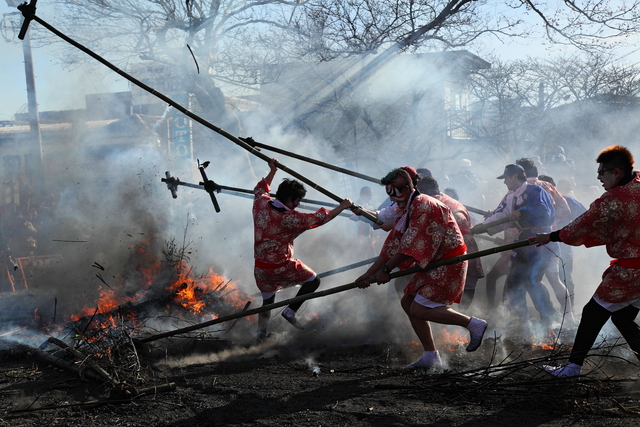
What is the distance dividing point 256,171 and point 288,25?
3.62m

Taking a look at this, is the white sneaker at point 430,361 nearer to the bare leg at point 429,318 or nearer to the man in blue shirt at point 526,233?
the bare leg at point 429,318

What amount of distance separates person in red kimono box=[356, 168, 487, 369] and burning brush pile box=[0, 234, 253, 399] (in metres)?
2.11

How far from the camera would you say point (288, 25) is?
12.5 meters

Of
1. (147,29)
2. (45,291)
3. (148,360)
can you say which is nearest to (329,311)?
(148,360)

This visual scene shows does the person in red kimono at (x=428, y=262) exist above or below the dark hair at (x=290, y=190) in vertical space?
below

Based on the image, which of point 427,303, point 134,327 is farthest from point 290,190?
point 134,327

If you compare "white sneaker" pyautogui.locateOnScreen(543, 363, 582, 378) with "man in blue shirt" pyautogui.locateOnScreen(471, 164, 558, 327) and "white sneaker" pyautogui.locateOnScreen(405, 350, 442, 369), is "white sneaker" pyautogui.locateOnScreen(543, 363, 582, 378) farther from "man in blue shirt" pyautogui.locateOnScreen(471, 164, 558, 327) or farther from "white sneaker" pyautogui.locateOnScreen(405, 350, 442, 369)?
"man in blue shirt" pyautogui.locateOnScreen(471, 164, 558, 327)

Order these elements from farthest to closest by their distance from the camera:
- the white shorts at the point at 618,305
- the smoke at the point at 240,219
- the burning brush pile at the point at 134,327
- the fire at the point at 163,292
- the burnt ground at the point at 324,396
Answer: the smoke at the point at 240,219 < the fire at the point at 163,292 < the burning brush pile at the point at 134,327 < the white shorts at the point at 618,305 < the burnt ground at the point at 324,396

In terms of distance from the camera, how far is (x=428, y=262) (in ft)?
14.7

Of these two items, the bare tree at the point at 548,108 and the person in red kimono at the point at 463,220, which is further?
the bare tree at the point at 548,108

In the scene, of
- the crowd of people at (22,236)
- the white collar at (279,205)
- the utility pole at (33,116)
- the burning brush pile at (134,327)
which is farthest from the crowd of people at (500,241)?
the utility pole at (33,116)

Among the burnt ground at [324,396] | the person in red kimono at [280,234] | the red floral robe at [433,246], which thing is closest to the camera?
the burnt ground at [324,396]

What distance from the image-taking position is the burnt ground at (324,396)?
3529 mm

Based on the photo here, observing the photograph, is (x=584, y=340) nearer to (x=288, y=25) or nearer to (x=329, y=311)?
(x=329, y=311)
